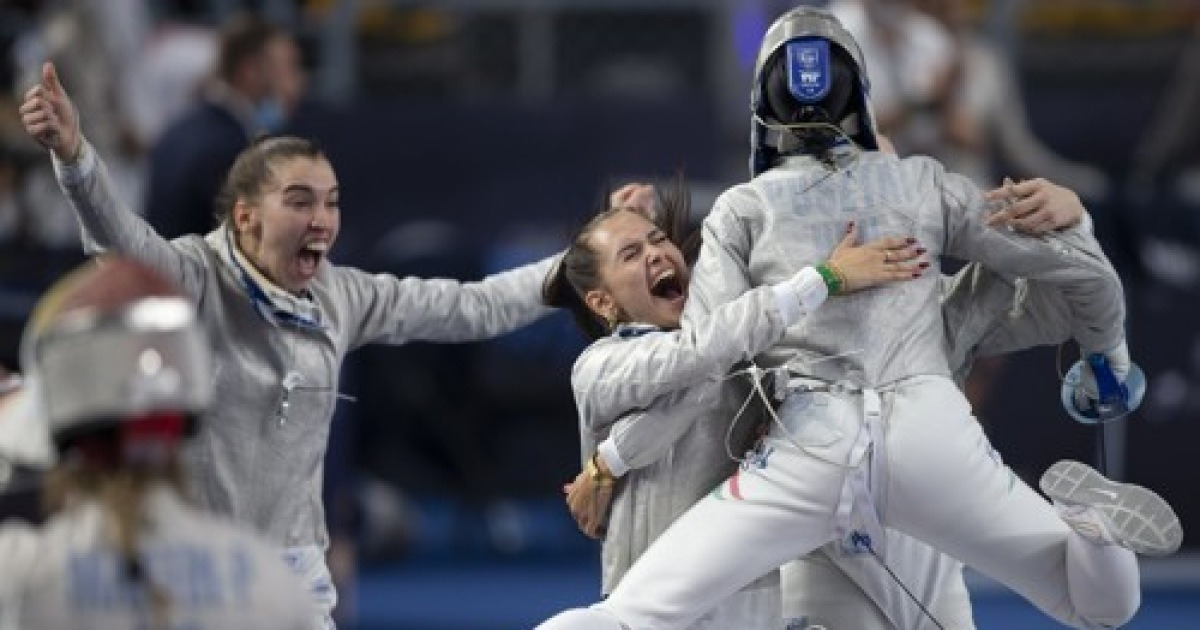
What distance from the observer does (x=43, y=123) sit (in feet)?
19.4

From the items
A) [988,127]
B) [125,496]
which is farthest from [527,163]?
[125,496]

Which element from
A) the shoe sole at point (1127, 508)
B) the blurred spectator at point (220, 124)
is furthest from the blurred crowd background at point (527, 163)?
the shoe sole at point (1127, 508)

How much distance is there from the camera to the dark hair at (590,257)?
6332mm

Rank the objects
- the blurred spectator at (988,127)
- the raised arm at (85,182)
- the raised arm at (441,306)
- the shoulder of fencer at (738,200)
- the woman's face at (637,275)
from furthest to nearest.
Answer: the blurred spectator at (988,127) < the raised arm at (441,306) < the woman's face at (637,275) < the shoulder of fencer at (738,200) < the raised arm at (85,182)

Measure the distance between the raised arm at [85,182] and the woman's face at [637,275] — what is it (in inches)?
37.9

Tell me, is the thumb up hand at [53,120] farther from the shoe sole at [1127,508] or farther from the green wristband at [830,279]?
the shoe sole at [1127,508]

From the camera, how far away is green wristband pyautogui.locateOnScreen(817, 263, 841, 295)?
5.87 meters

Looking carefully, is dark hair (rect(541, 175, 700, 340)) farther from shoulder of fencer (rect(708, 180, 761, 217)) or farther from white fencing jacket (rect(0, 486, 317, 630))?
white fencing jacket (rect(0, 486, 317, 630))

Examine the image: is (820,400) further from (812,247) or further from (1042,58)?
(1042,58)

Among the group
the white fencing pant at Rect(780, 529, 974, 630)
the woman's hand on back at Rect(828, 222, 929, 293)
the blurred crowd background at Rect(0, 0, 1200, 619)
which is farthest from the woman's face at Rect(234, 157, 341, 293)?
the blurred crowd background at Rect(0, 0, 1200, 619)

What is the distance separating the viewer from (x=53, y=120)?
5922 mm

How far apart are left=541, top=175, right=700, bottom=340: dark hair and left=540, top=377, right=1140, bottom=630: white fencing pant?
0.62 metres

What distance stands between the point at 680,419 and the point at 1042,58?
759 cm

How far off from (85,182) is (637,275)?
125 centimetres
